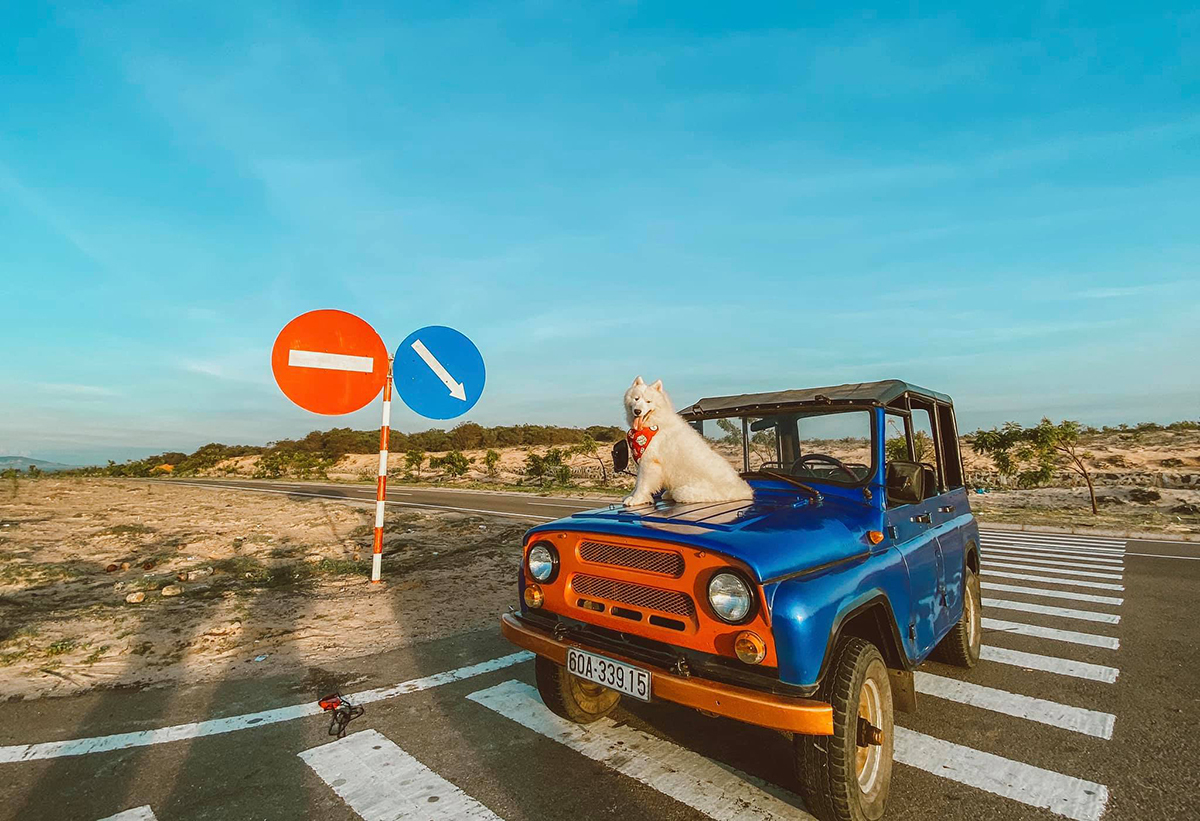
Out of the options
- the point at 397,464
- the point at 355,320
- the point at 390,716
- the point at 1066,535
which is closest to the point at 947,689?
the point at 390,716

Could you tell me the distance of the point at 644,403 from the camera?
14.5 feet

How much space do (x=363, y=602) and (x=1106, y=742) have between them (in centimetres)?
665

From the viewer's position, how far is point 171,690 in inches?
173

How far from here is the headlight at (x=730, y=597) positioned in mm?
2691

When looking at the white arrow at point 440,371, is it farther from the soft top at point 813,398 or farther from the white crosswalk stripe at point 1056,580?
the white crosswalk stripe at point 1056,580

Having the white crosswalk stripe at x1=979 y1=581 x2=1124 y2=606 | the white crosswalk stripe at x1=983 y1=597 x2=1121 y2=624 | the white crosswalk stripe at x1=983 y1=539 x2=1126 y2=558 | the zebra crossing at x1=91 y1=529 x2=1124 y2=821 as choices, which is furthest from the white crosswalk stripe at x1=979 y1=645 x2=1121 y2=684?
the white crosswalk stripe at x1=983 y1=539 x2=1126 y2=558

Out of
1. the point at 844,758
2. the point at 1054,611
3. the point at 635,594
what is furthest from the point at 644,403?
the point at 1054,611

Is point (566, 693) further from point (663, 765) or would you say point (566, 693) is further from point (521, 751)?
point (663, 765)

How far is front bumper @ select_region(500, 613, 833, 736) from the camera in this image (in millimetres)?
2471

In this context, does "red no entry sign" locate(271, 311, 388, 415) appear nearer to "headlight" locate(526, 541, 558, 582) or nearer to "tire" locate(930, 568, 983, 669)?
"headlight" locate(526, 541, 558, 582)

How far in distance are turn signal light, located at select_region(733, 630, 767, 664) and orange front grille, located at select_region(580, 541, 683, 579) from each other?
1.38ft

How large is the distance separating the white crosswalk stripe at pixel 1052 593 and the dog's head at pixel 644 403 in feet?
19.6

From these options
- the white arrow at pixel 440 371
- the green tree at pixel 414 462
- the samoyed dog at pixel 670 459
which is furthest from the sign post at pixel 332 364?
the green tree at pixel 414 462

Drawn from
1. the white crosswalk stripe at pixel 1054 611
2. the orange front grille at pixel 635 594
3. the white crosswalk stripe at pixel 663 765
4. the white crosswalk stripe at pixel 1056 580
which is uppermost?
the orange front grille at pixel 635 594
